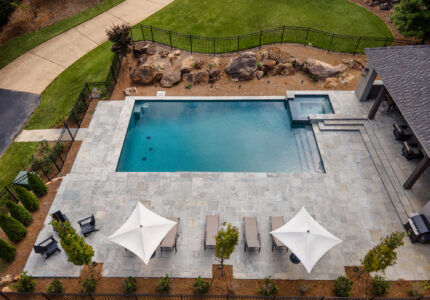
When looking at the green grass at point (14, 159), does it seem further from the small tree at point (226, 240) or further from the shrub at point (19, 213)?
the small tree at point (226, 240)

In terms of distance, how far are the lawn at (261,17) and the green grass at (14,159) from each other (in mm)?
16026

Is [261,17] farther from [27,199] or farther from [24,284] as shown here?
[24,284]

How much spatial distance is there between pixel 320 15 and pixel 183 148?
19.9 m

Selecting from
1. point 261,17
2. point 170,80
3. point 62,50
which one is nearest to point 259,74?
point 170,80

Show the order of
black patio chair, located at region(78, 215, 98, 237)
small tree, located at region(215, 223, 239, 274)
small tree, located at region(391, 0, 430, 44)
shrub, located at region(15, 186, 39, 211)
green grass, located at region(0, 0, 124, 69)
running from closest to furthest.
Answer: small tree, located at region(215, 223, 239, 274)
black patio chair, located at region(78, 215, 98, 237)
shrub, located at region(15, 186, 39, 211)
small tree, located at region(391, 0, 430, 44)
green grass, located at region(0, 0, 124, 69)

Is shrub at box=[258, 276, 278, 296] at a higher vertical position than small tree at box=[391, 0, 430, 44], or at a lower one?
lower

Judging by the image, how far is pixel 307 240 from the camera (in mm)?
11336

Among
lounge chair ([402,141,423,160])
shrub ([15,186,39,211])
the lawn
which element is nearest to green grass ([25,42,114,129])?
the lawn

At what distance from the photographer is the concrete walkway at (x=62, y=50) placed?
23167 mm

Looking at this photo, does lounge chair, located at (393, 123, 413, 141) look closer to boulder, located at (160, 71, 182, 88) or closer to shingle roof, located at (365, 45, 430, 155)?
shingle roof, located at (365, 45, 430, 155)

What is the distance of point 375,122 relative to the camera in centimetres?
1816

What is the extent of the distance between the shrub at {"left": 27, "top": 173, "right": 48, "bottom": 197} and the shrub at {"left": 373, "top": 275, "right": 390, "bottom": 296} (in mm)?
16438

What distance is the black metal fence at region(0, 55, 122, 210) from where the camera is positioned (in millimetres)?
16562

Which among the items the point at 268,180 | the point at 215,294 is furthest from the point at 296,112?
the point at 215,294
